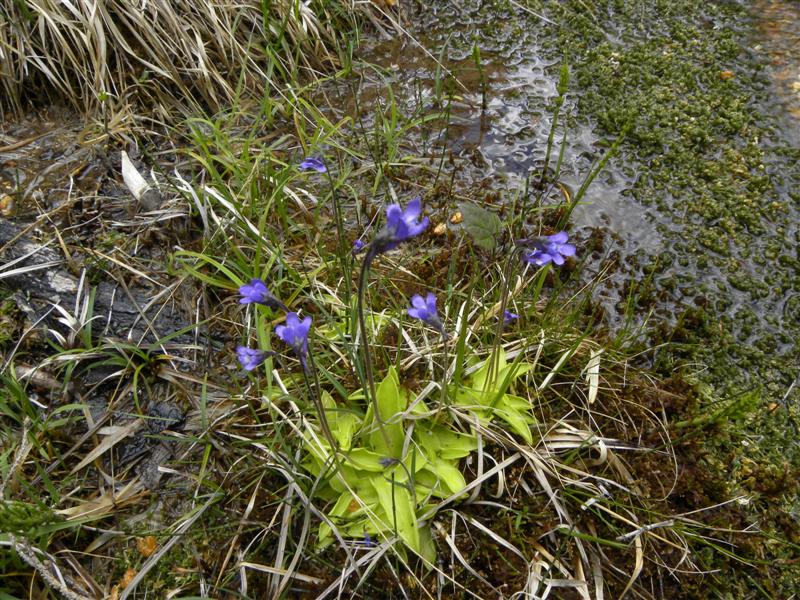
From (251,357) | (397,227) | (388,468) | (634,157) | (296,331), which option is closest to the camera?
(397,227)

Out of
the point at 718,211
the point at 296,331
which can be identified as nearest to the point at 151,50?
the point at 296,331

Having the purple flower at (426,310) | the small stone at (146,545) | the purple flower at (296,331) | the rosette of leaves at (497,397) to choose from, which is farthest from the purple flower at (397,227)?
the small stone at (146,545)

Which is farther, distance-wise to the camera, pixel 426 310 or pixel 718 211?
pixel 718 211

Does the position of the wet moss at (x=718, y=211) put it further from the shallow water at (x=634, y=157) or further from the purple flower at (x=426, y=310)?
the purple flower at (x=426, y=310)

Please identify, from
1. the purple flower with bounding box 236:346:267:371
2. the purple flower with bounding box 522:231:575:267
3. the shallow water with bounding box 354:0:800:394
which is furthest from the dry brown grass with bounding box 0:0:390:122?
the purple flower with bounding box 522:231:575:267

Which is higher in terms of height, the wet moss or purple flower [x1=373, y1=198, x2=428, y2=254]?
purple flower [x1=373, y1=198, x2=428, y2=254]

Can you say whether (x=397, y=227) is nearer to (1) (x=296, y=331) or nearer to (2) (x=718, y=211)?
(1) (x=296, y=331)

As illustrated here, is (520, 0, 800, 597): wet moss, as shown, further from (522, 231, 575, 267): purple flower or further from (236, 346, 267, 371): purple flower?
(236, 346, 267, 371): purple flower
